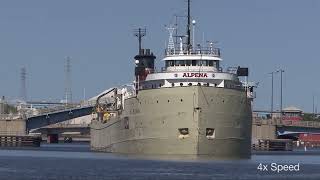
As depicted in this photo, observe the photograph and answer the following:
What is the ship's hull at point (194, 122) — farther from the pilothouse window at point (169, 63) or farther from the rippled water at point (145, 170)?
the pilothouse window at point (169, 63)

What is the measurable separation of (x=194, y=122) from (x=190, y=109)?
4.22ft

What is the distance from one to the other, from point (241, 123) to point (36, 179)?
119 ft

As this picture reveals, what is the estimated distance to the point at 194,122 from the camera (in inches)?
4003

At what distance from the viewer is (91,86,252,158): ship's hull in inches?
4003

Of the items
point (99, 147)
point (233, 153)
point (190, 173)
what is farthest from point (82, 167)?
point (99, 147)

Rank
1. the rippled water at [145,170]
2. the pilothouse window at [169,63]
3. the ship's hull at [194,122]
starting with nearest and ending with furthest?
1. the rippled water at [145,170]
2. the ship's hull at [194,122]
3. the pilothouse window at [169,63]

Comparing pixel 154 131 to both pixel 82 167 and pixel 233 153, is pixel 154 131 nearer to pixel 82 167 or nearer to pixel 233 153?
pixel 233 153

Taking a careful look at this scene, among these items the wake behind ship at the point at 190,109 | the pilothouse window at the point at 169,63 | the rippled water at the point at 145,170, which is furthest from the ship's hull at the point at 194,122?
the pilothouse window at the point at 169,63

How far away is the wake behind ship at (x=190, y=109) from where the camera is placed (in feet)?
334

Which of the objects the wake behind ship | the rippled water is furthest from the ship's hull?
the rippled water

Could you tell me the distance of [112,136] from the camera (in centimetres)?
12756

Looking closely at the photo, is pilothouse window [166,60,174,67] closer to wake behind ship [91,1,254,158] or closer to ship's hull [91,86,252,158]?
wake behind ship [91,1,254,158]

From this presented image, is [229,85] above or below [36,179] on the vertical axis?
above

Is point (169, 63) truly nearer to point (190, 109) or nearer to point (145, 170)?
point (190, 109)
